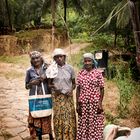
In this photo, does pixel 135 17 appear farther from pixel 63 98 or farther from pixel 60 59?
pixel 63 98

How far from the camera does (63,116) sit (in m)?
5.41

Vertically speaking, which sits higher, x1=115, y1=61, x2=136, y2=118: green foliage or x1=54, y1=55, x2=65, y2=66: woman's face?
x1=54, y1=55, x2=65, y2=66: woman's face

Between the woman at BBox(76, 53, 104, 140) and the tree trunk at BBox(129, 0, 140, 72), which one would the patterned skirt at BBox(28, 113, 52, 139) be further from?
the tree trunk at BBox(129, 0, 140, 72)

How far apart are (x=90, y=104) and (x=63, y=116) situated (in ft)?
1.50

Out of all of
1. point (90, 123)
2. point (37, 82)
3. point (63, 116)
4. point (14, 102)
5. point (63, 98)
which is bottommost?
point (14, 102)

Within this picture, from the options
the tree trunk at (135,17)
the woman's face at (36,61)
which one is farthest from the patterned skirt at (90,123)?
the tree trunk at (135,17)

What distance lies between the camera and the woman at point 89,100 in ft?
17.6

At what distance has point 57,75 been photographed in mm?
5297

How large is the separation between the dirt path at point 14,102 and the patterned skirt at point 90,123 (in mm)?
1281

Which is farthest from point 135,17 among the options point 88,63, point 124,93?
point 124,93

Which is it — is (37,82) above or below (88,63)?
below

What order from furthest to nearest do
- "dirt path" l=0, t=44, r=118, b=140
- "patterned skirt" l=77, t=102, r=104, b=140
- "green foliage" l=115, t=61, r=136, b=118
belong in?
"green foliage" l=115, t=61, r=136, b=118 < "dirt path" l=0, t=44, r=118, b=140 < "patterned skirt" l=77, t=102, r=104, b=140

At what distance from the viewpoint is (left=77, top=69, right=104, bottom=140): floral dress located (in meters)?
5.36

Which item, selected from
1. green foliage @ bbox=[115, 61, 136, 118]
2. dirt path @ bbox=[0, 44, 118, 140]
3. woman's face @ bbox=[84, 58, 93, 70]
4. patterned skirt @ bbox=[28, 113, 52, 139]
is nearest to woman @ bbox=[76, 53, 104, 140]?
woman's face @ bbox=[84, 58, 93, 70]
